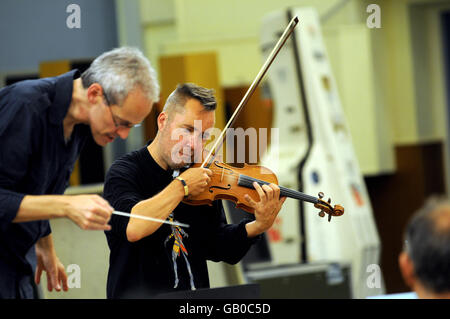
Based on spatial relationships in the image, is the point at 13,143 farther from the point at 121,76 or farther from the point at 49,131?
the point at 121,76

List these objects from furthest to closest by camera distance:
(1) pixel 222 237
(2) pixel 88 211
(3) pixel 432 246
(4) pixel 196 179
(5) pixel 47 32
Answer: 1. (5) pixel 47 32
2. (1) pixel 222 237
3. (4) pixel 196 179
4. (2) pixel 88 211
5. (3) pixel 432 246

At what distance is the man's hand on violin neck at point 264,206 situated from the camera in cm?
134

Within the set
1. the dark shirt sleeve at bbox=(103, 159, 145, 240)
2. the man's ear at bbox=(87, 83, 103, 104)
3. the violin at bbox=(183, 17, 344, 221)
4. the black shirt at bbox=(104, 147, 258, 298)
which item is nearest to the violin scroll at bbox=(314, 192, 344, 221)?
the violin at bbox=(183, 17, 344, 221)

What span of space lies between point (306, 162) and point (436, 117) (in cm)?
240

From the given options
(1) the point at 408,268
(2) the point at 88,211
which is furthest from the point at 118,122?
(1) the point at 408,268

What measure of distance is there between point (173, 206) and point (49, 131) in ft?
0.90

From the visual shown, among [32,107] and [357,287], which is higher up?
[32,107]

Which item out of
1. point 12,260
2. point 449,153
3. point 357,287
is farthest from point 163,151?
point 449,153

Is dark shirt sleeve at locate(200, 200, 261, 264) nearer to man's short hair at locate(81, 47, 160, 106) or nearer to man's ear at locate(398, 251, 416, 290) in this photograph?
man's short hair at locate(81, 47, 160, 106)

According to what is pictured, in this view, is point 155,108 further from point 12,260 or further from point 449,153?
point 449,153

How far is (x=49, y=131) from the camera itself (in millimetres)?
1304

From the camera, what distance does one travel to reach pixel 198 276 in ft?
4.51

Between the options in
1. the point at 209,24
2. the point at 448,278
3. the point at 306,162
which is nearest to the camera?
the point at 448,278

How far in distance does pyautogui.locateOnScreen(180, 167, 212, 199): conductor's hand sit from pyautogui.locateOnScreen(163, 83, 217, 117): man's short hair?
0.41ft
